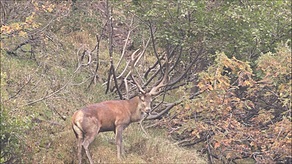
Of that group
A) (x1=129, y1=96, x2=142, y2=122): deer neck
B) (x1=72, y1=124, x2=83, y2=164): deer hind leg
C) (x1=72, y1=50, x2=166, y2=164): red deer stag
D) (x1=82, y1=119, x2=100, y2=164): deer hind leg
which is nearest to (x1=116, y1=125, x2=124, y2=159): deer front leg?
(x1=72, y1=50, x2=166, y2=164): red deer stag

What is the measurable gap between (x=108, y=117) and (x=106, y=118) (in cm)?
8

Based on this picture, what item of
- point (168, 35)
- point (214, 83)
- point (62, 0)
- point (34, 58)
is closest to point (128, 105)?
point (214, 83)

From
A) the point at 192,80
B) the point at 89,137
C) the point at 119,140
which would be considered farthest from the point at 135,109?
the point at 192,80

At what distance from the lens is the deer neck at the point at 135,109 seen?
11.2 m

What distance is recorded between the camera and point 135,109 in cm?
1127

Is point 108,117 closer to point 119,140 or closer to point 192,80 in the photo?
→ point 119,140

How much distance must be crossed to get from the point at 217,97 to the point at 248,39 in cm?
181

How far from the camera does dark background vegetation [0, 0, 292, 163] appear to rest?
12.0 m

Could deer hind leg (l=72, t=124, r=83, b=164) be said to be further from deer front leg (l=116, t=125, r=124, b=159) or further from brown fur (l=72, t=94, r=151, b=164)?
deer front leg (l=116, t=125, r=124, b=159)

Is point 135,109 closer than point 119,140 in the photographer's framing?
No

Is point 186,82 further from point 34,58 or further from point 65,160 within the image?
point 65,160

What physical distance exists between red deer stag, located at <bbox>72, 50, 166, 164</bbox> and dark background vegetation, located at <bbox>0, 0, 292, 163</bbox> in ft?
1.64

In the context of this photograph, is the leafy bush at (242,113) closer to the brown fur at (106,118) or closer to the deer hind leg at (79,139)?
the brown fur at (106,118)

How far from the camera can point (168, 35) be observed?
1379cm
